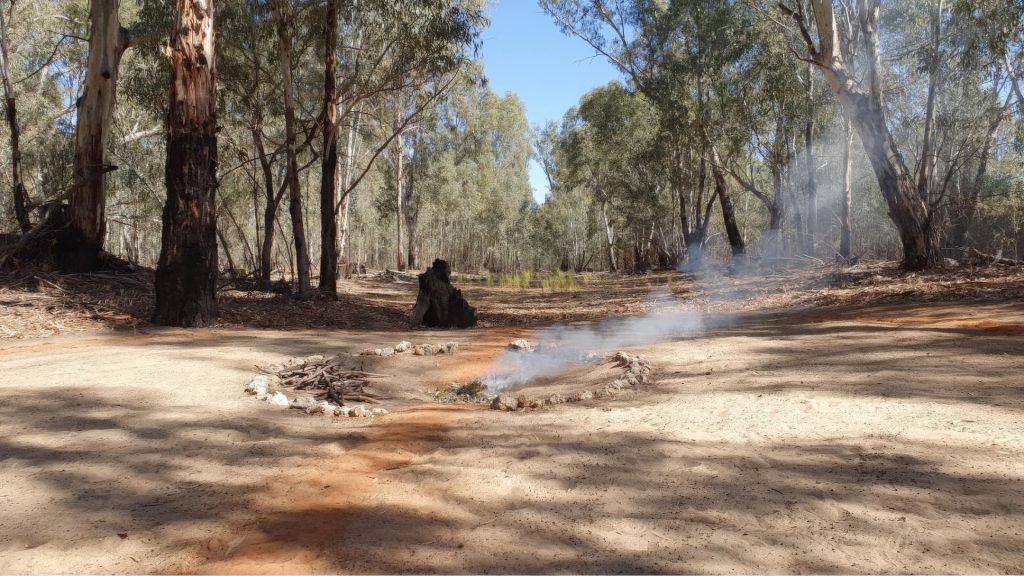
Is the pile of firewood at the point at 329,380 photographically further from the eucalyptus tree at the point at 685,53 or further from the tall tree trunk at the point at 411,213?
the tall tree trunk at the point at 411,213

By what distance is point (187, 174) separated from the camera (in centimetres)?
749

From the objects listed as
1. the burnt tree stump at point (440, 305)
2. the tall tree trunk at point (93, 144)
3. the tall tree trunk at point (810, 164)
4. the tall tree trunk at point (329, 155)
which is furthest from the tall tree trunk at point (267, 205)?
the tall tree trunk at point (810, 164)

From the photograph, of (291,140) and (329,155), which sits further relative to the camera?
(329,155)

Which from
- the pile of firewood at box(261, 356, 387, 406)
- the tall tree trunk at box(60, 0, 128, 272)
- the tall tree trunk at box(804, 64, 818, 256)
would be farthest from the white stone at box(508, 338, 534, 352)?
the tall tree trunk at box(804, 64, 818, 256)

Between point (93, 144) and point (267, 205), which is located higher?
point (93, 144)

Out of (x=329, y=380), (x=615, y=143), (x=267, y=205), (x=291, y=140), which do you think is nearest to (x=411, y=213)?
(x=615, y=143)

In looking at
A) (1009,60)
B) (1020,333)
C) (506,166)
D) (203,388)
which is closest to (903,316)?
(1020,333)

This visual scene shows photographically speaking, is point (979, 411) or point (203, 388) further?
point (203, 388)

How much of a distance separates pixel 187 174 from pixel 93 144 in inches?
159

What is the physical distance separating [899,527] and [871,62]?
12769 millimetres

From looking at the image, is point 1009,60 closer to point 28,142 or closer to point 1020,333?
point 1020,333

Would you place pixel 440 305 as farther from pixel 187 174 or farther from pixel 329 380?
pixel 329 380

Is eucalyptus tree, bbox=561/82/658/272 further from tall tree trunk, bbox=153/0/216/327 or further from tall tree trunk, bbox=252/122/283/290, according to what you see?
tall tree trunk, bbox=153/0/216/327

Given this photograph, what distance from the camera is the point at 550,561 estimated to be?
1976 mm
